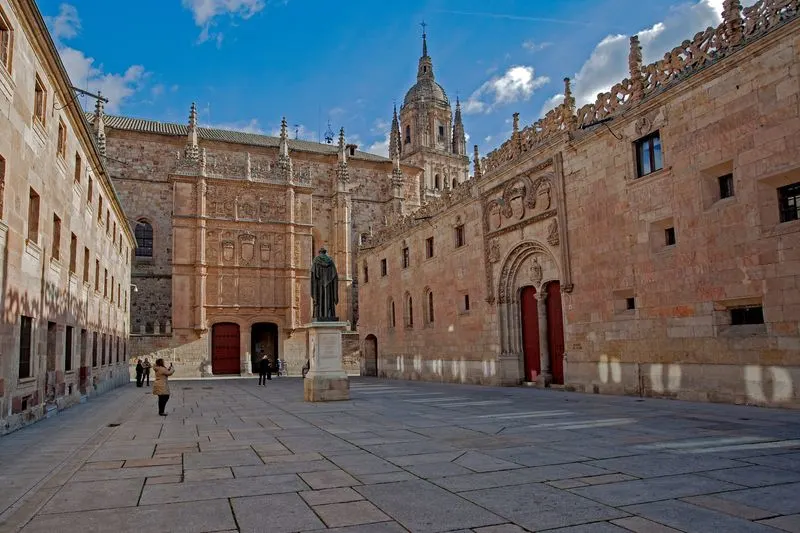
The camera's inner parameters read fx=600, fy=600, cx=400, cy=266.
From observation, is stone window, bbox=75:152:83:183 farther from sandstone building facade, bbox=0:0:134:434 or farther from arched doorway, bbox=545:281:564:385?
arched doorway, bbox=545:281:564:385

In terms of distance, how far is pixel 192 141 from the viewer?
1677 inches

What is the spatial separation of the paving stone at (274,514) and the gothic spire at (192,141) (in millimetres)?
39752

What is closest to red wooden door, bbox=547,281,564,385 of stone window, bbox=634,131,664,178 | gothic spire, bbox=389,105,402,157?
stone window, bbox=634,131,664,178

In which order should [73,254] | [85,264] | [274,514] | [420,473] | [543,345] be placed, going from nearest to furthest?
[274,514]
[420,473]
[73,254]
[543,345]
[85,264]

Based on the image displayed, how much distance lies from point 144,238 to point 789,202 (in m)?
40.0

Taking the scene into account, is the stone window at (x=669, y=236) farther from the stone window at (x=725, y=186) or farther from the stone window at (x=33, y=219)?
the stone window at (x=33, y=219)

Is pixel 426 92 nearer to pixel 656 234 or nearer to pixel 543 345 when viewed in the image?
pixel 543 345

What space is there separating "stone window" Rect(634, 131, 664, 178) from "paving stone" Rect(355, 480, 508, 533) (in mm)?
11607

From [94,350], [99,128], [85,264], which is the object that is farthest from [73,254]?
[99,128]

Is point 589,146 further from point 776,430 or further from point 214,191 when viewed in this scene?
point 214,191

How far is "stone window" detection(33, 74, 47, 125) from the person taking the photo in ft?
42.5

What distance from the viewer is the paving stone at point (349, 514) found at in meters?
4.63

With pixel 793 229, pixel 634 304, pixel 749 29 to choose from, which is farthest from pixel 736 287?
pixel 749 29

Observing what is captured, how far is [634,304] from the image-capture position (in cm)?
1518
